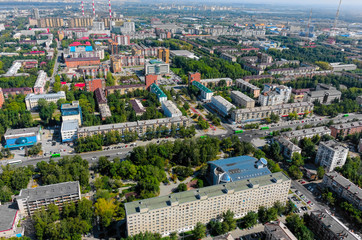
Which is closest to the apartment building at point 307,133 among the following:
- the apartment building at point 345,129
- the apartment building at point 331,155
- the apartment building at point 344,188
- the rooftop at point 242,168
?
the apartment building at point 345,129

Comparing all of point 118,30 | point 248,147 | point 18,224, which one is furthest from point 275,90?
point 118,30

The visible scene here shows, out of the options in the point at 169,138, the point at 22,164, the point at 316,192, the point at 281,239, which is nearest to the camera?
the point at 281,239

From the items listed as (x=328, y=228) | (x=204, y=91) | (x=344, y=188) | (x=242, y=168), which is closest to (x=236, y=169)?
(x=242, y=168)

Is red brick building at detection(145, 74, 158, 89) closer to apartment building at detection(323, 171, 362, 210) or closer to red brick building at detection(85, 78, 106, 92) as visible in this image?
red brick building at detection(85, 78, 106, 92)

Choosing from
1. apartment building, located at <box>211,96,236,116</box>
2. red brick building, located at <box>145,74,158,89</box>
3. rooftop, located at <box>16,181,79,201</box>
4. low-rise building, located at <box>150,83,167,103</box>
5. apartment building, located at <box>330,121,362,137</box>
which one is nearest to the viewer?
rooftop, located at <box>16,181,79,201</box>

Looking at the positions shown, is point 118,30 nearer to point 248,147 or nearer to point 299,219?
point 248,147

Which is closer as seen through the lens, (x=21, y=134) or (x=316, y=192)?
(x=316, y=192)

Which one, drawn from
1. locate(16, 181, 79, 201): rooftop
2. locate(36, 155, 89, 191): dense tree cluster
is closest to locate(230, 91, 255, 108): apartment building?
locate(36, 155, 89, 191): dense tree cluster
